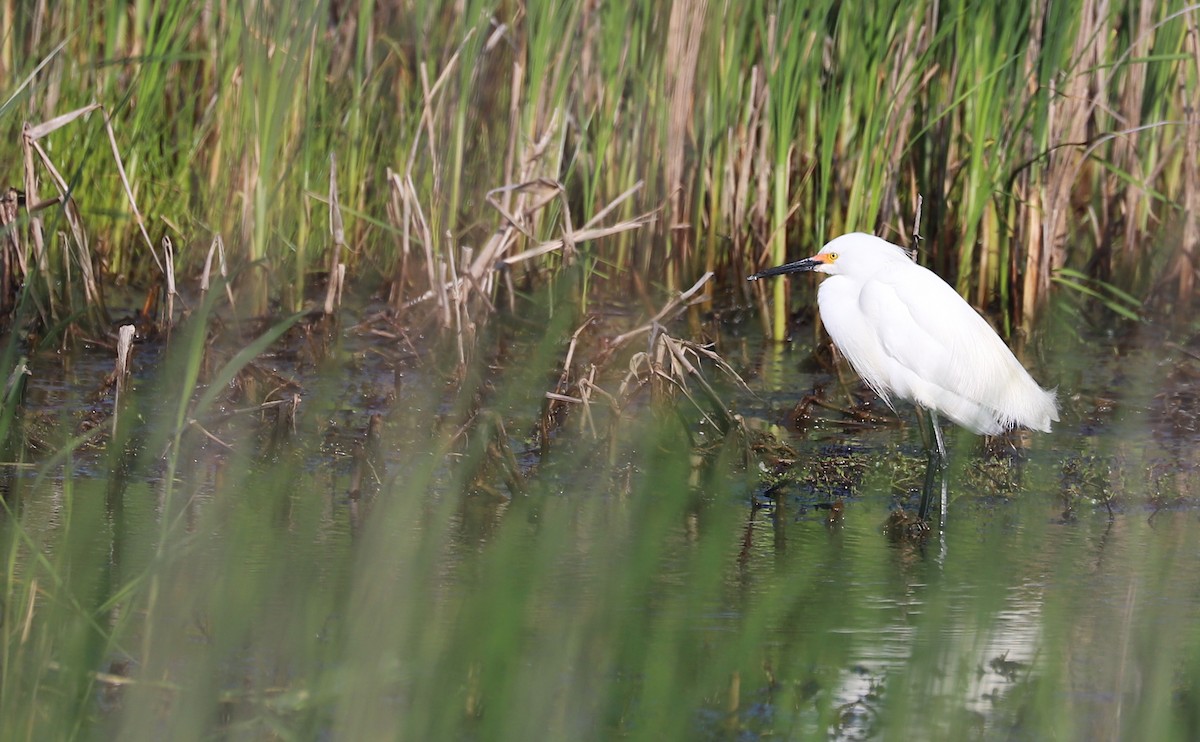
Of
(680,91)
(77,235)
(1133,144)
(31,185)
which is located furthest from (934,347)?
(31,185)

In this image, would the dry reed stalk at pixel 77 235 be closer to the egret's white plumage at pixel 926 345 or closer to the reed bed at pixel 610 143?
the reed bed at pixel 610 143

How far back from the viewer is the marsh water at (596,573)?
2.73 metres

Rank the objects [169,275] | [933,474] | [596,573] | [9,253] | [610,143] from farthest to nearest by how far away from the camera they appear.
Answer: [610,143]
[9,253]
[169,275]
[933,474]
[596,573]

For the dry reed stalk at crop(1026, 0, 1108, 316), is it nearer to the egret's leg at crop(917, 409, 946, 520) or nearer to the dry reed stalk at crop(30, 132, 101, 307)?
the egret's leg at crop(917, 409, 946, 520)

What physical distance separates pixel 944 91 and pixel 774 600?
3.17m

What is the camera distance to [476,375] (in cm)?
501

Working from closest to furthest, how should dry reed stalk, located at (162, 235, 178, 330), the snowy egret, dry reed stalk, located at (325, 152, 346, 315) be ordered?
the snowy egret → dry reed stalk, located at (162, 235, 178, 330) → dry reed stalk, located at (325, 152, 346, 315)

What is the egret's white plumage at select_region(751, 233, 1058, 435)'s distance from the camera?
461 cm

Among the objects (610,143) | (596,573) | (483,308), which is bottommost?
(596,573)

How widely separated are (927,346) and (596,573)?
1486mm

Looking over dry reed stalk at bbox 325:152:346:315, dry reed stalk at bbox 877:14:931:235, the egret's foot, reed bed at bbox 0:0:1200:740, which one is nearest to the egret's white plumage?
reed bed at bbox 0:0:1200:740

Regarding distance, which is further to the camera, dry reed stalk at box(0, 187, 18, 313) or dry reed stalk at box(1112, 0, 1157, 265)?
dry reed stalk at box(1112, 0, 1157, 265)

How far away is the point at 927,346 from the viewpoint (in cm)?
462

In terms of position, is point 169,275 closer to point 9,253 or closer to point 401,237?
point 9,253
